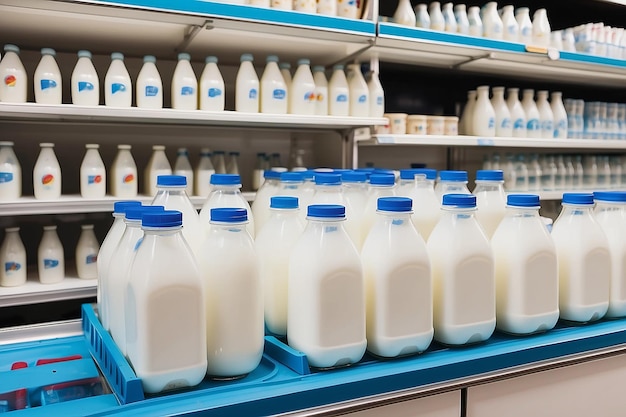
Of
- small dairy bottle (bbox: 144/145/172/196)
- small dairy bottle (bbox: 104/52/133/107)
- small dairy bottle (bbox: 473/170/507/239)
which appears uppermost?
small dairy bottle (bbox: 104/52/133/107)

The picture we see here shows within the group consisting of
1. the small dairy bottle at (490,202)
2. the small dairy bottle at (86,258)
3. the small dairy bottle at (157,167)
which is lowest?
the small dairy bottle at (86,258)

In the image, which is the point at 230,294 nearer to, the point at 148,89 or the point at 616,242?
the point at 616,242

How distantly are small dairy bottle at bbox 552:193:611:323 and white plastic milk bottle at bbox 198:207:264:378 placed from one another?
2.67 feet

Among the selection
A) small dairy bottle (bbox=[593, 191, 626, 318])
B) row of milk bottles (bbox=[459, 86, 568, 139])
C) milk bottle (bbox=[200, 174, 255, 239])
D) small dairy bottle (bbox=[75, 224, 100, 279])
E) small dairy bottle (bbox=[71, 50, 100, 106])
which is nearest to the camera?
milk bottle (bbox=[200, 174, 255, 239])

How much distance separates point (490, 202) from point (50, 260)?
1533 mm

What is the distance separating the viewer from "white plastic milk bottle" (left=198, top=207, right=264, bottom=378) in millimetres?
977

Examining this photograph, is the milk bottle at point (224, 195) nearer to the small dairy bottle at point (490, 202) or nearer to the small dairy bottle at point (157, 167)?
the small dairy bottle at point (490, 202)

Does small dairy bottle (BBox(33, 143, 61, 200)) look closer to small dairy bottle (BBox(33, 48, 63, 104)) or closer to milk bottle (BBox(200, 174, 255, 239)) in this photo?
small dairy bottle (BBox(33, 48, 63, 104))

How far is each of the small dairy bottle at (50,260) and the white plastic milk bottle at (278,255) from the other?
1067mm

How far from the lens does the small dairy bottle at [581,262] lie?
1.31m

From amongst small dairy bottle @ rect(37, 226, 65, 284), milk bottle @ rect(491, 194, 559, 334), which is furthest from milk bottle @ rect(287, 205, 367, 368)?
small dairy bottle @ rect(37, 226, 65, 284)

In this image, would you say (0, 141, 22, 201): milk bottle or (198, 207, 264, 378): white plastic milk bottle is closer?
(198, 207, 264, 378): white plastic milk bottle

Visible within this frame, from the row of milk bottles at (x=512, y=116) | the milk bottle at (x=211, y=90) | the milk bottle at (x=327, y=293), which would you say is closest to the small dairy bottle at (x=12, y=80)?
the milk bottle at (x=211, y=90)

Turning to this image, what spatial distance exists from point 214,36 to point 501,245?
1.42m
